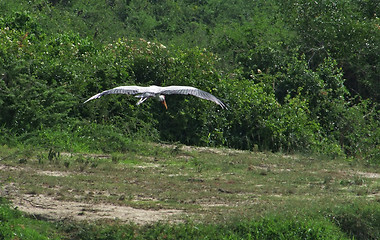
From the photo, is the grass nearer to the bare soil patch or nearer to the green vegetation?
the green vegetation

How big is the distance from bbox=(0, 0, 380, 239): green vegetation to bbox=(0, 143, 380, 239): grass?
0.09ft

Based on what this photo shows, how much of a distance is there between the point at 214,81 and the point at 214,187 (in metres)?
5.12

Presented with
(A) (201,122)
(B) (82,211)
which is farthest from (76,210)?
(A) (201,122)

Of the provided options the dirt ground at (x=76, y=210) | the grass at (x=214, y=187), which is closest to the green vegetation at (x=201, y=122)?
the grass at (x=214, y=187)

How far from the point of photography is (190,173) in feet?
34.7

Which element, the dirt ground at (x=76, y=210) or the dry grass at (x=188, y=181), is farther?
the dry grass at (x=188, y=181)

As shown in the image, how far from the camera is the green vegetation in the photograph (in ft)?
26.8

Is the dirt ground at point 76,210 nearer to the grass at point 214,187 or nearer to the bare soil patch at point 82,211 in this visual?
the bare soil patch at point 82,211

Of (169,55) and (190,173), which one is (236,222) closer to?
(190,173)

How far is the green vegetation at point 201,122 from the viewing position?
8180mm

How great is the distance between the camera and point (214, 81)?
14289mm

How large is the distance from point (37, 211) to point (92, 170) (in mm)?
2591

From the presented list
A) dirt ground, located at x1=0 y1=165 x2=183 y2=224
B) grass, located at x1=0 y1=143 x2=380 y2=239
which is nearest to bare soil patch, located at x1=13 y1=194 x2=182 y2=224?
dirt ground, located at x1=0 y1=165 x2=183 y2=224

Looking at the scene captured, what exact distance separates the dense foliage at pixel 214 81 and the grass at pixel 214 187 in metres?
1.03
